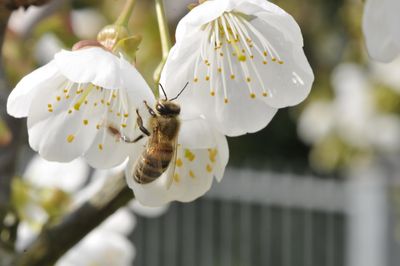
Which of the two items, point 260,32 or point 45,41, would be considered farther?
point 45,41

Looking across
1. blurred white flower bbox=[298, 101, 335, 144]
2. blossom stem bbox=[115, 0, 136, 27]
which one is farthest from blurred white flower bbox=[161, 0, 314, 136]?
blurred white flower bbox=[298, 101, 335, 144]

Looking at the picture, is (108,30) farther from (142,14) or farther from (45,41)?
(142,14)

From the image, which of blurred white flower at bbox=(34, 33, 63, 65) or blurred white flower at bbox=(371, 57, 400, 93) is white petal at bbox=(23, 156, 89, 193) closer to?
blurred white flower at bbox=(34, 33, 63, 65)

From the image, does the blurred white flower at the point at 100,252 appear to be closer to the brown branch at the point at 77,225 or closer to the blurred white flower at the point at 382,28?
the brown branch at the point at 77,225

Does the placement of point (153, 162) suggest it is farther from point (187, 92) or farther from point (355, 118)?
point (355, 118)

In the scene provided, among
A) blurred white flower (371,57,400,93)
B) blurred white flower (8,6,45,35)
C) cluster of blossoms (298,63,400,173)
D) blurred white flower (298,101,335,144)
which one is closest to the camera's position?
blurred white flower (8,6,45,35)

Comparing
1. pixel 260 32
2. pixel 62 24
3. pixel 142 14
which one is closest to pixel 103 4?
pixel 142 14

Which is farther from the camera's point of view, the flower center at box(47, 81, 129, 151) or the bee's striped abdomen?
the flower center at box(47, 81, 129, 151)
